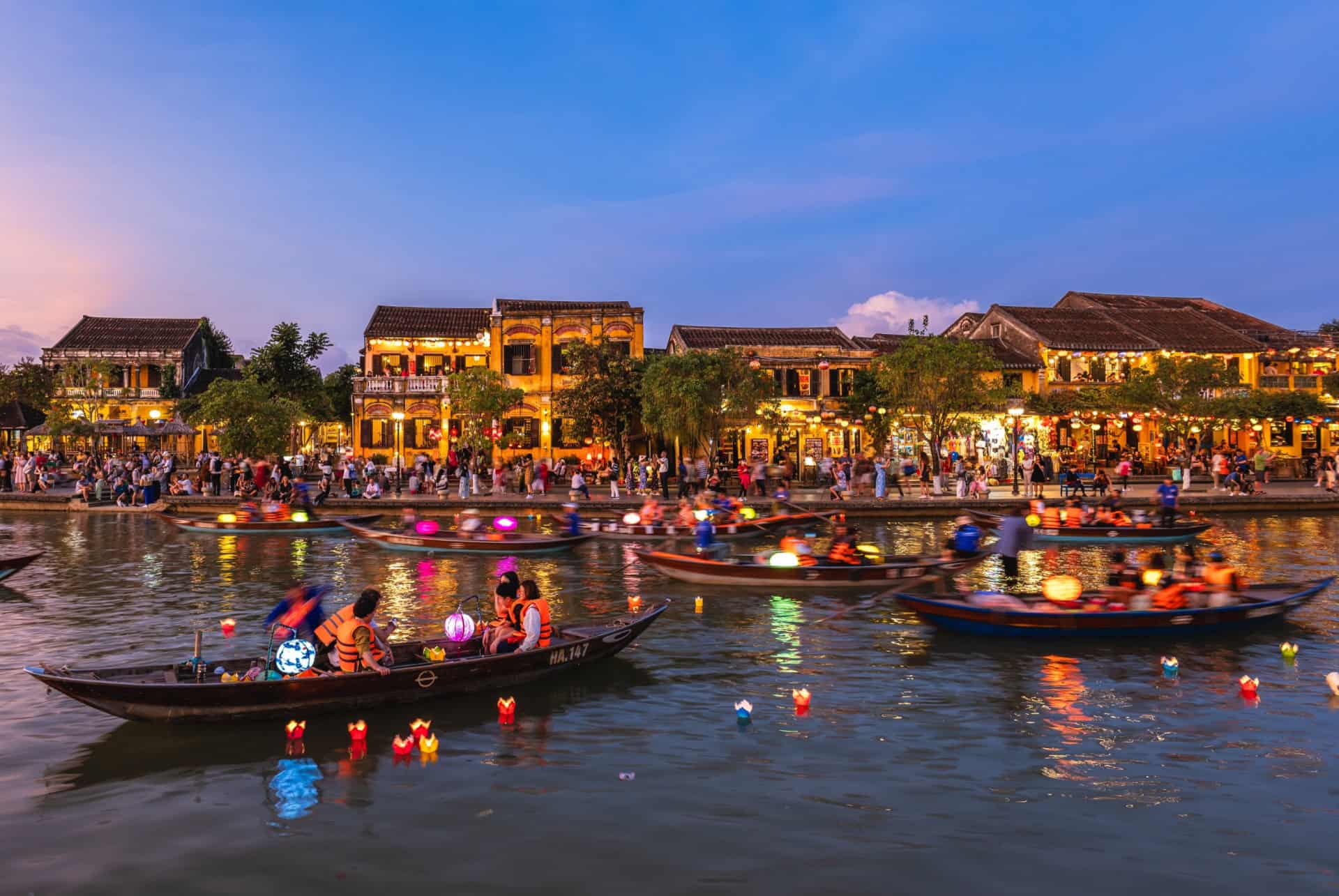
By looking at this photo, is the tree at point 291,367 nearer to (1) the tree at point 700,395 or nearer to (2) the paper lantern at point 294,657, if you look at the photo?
(1) the tree at point 700,395

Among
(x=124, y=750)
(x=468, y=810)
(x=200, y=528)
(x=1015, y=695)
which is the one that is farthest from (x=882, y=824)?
(x=200, y=528)

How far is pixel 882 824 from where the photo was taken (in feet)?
26.3

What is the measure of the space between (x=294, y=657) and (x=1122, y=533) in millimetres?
23170

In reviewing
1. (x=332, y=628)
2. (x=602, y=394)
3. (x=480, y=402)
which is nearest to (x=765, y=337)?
(x=602, y=394)

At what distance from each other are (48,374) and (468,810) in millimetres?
62593

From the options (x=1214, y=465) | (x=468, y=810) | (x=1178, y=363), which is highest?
(x=1178, y=363)

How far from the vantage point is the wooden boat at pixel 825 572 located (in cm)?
1795

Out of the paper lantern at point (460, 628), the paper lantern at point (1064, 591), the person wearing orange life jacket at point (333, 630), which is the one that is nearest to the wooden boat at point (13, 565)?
the person wearing orange life jacket at point (333, 630)

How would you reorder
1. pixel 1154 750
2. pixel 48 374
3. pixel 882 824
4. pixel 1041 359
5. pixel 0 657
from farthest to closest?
pixel 48 374, pixel 1041 359, pixel 0 657, pixel 1154 750, pixel 882 824

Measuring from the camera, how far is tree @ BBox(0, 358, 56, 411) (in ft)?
189

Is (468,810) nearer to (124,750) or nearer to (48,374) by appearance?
(124,750)

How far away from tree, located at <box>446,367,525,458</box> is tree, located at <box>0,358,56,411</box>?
106ft

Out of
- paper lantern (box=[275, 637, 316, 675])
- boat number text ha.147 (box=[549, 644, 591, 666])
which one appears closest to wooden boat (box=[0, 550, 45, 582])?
paper lantern (box=[275, 637, 316, 675])

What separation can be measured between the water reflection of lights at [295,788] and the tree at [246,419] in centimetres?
3499
